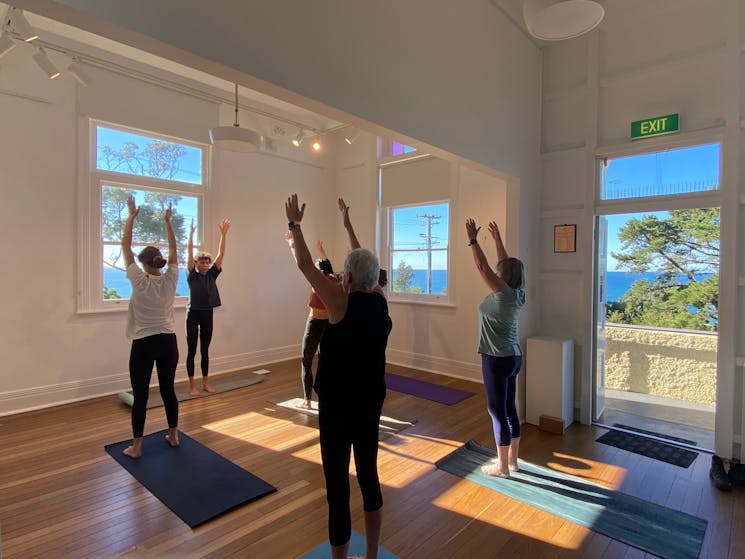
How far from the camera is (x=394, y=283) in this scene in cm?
641

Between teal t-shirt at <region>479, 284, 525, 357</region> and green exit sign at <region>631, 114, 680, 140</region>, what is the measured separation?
2.08 metres

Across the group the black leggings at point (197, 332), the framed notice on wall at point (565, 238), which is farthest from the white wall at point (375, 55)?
the black leggings at point (197, 332)

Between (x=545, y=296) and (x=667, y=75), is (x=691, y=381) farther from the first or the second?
(x=667, y=75)

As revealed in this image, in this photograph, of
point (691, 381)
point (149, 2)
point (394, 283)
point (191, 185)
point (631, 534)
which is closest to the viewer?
point (149, 2)

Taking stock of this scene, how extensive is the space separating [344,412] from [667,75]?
3.90 meters

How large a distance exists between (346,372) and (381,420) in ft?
8.01

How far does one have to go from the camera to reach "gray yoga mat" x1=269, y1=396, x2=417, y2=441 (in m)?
3.69

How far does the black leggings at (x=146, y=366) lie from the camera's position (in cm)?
293

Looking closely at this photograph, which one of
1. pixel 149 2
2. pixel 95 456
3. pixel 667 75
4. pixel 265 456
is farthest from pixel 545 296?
pixel 95 456

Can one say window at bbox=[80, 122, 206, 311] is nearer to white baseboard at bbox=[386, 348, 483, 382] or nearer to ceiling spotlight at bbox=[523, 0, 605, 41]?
white baseboard at bbox=[386, 348, 483, 382]

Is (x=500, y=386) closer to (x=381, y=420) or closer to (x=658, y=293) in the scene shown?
(x=381, y=420)

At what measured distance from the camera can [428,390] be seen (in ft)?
16.0

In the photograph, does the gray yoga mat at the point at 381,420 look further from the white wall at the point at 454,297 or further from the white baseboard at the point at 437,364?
the white wall at the point at 454,297

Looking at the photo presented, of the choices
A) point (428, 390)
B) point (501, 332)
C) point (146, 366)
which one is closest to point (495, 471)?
point (501, 332)
